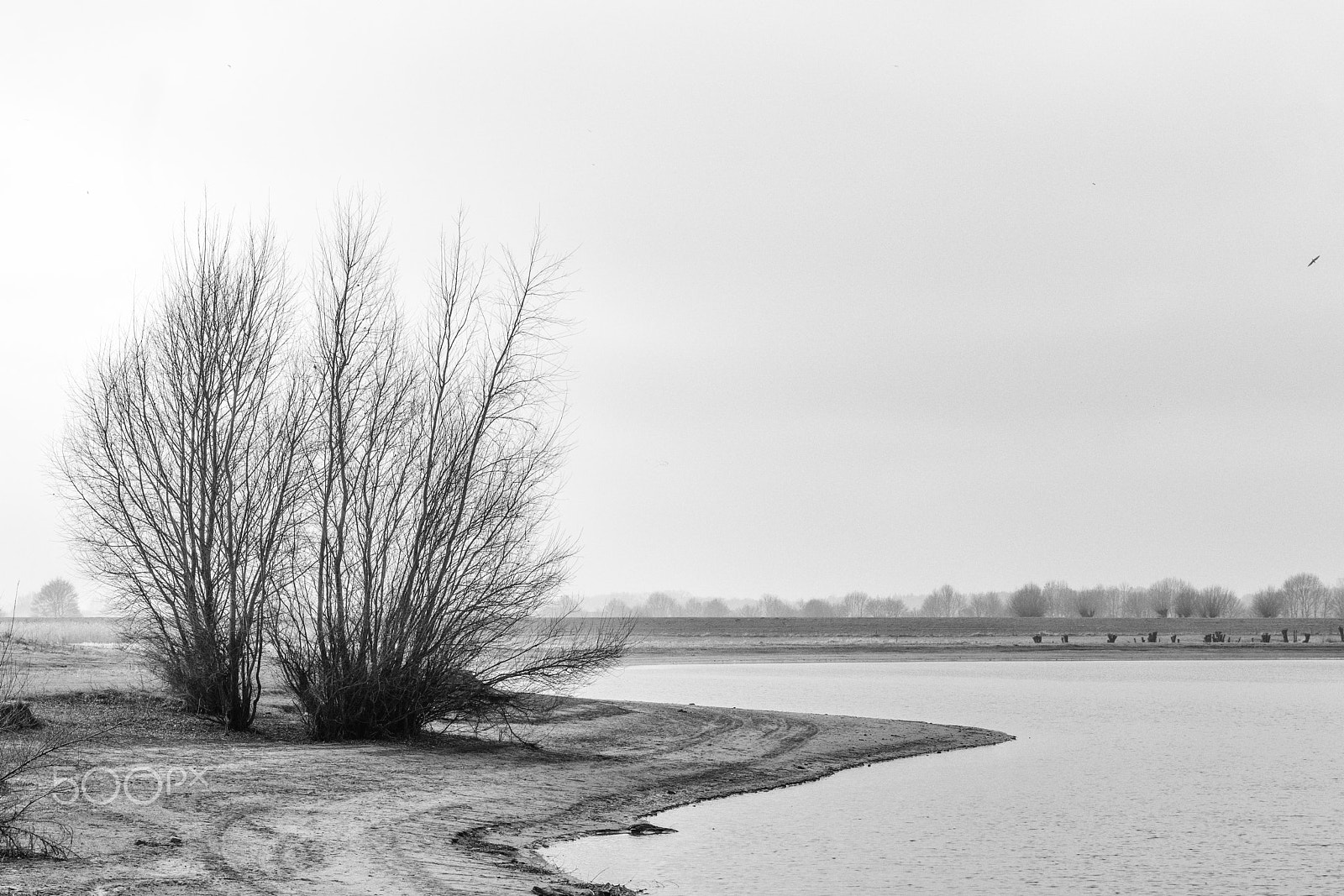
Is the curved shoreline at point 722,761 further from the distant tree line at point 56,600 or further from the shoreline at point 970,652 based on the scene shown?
the distant tree line at point 56,600

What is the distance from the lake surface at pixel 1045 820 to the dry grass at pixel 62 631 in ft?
26.8

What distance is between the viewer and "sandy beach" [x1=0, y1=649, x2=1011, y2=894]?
10.5m

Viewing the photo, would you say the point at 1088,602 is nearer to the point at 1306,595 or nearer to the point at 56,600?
the point at 1306,595

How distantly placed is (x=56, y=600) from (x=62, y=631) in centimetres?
5061

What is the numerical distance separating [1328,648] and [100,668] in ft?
250

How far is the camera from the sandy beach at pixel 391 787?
1048 cm

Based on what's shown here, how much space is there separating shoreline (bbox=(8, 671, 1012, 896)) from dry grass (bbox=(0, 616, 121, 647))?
1883 millimetres

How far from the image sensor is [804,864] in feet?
43.8

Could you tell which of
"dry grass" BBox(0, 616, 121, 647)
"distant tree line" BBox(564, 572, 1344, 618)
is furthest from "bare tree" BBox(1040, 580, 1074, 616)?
"dry grass" BBox(0, 616, 121, 647)

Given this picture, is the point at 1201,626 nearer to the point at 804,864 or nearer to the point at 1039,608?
the point at 1039,608

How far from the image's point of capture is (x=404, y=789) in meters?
15.5

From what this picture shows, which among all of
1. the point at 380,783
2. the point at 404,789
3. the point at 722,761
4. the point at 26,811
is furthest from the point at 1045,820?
the point at 26,811

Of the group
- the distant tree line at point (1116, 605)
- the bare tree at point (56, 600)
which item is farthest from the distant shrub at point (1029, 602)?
the bare tree at point (56, 600)

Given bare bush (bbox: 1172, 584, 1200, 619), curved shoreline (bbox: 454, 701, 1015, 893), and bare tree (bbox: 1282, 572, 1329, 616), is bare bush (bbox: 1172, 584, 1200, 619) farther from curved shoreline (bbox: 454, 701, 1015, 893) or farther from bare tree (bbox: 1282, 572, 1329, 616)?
curved shoreline (bbox: 454, 701, 1015, 893)
